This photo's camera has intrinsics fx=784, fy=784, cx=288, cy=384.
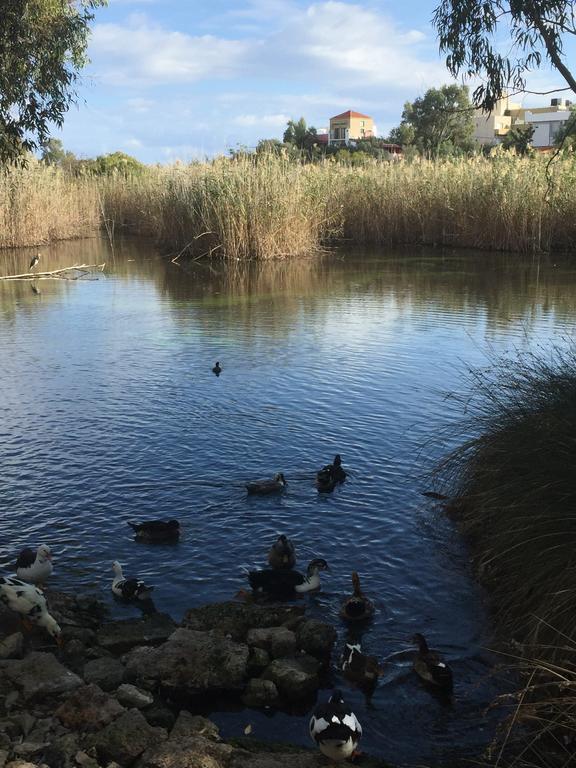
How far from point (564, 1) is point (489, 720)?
20.9ft

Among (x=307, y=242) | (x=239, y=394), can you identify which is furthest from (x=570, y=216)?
(x=239, y=394)

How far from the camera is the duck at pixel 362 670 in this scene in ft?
17.2

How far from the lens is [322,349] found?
1480cm

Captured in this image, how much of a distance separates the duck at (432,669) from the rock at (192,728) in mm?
1447

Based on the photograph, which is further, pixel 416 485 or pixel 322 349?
pixel 322 349

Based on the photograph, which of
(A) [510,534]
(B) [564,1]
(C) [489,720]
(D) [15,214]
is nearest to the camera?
(C) [489,720]

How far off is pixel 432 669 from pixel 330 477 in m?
3.34

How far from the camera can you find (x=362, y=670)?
17.2ft

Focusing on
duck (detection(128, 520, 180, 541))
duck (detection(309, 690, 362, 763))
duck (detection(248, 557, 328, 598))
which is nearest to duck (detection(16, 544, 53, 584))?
duck (detection(128, 520, 180, 541))

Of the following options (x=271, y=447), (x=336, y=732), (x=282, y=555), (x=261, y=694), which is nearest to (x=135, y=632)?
(x=261, y=694)

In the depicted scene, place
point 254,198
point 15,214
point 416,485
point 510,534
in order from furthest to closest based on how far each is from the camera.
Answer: point 15,214, point 254,198, point 416,485, point 510,534

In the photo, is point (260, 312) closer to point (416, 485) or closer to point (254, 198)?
point (254, 198)

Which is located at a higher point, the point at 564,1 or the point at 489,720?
the point at 564,1

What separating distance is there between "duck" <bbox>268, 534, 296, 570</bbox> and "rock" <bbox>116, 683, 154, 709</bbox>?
189cm
